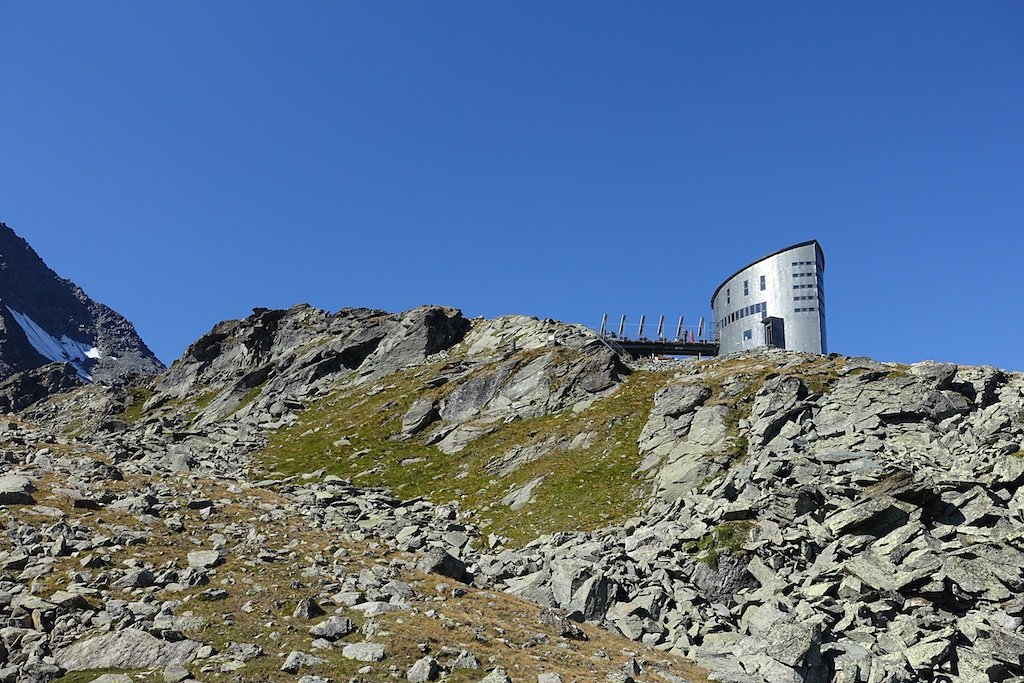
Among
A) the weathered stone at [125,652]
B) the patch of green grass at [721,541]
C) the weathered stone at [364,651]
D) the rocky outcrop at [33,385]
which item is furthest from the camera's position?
the rocky outcrop at [33,385]

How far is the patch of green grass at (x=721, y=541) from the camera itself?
2622 centimetres

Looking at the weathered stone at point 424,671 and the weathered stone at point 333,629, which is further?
the weathered stone at point 333,629

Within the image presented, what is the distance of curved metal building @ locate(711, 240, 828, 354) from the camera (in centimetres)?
8238

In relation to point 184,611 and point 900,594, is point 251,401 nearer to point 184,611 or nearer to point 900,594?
point 184,611

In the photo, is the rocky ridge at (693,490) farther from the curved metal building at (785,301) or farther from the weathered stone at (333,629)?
the curved metal building at (785,301)

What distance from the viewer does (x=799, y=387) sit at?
40438 mm

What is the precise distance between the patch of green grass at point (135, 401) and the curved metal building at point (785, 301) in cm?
8606

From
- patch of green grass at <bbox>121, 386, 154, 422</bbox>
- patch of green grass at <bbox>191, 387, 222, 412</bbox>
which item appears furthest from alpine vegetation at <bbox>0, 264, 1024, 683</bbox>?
patch of green grass at <bbox>121, 386, 154, 422</bbox>

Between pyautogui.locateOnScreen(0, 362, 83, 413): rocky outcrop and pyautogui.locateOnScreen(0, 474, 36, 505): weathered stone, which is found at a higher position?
pyautogui.locateOnScreen(0, 362, 83, 413): rocky outcrop

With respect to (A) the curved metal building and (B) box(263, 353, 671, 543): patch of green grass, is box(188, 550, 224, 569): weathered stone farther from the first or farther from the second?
(A) the curved metal building

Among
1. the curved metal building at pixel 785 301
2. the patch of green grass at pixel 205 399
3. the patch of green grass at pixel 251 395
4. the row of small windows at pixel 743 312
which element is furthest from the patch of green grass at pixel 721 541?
the patch of green grass at pixel 205 399

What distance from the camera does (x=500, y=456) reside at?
45750mm

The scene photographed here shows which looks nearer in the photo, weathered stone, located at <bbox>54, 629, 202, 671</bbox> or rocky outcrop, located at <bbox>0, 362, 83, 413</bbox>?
weathered stone, located at <bbox>54, 629, 202, 671</bbox>

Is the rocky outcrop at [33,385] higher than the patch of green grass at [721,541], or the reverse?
the rocky outcrop at [33,385]
